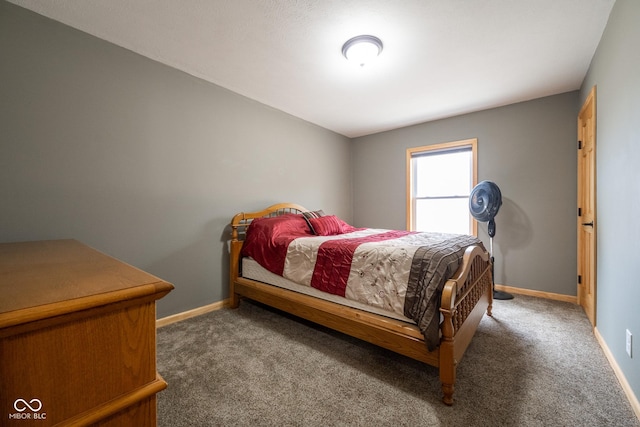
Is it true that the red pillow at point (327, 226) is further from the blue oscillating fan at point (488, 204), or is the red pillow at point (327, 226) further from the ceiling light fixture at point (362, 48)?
the ceiling light fixture at point (362, 48)

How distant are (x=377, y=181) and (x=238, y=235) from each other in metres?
2.74

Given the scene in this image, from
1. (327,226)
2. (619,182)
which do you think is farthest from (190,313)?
(619,182)

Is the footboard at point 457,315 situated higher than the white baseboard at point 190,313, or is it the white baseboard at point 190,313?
the footboard at point 457,315

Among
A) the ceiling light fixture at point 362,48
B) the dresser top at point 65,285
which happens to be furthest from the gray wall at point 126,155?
the ceiling light fixture at point 362,48

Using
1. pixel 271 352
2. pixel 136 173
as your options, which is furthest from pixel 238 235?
pixel 271 352

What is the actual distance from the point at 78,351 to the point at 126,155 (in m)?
2.27

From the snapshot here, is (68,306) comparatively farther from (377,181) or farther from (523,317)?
(377,181)

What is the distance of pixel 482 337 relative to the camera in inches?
89.4

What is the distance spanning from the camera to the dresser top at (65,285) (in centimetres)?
54

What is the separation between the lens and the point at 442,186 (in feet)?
13.7

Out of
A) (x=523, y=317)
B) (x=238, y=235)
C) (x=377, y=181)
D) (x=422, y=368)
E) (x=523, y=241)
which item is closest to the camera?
(x=422, y=368)

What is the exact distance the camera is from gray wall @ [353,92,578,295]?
3.15 meters

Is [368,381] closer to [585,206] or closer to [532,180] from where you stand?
[585,206]

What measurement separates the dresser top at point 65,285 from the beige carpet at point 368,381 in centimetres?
104
